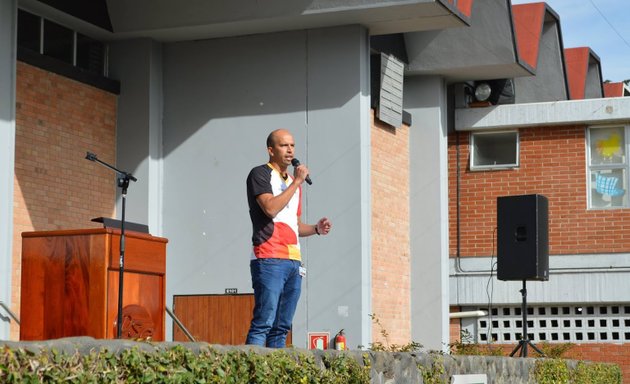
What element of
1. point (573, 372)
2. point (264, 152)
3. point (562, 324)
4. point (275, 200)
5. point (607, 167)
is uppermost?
point (607, 167)

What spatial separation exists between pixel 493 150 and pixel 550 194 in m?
1.04

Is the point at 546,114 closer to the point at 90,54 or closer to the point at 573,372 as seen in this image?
the point at 573,372

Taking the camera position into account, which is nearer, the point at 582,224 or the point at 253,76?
the point at 253,76

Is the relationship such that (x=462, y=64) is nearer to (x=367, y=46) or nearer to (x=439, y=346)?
(x=367, y=46)

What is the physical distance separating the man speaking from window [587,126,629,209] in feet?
30.4

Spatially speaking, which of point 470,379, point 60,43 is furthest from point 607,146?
point 470,379

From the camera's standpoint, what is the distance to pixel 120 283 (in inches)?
297

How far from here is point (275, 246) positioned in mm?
6574

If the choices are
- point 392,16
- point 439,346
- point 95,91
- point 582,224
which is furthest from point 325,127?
point 582,224

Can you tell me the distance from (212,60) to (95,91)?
136cm

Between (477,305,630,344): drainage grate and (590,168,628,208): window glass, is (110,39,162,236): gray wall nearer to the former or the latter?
(477,305,630,344): drainage grate

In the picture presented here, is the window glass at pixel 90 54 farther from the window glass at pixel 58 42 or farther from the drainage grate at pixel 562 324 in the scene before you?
the drainage grate at pixel 562 324

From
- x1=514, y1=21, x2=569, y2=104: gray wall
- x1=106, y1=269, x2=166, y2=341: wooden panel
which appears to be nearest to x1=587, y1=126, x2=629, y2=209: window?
x1=514, y1=21, x2=569, y2=104: gray wall

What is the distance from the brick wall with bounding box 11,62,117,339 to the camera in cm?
1106
